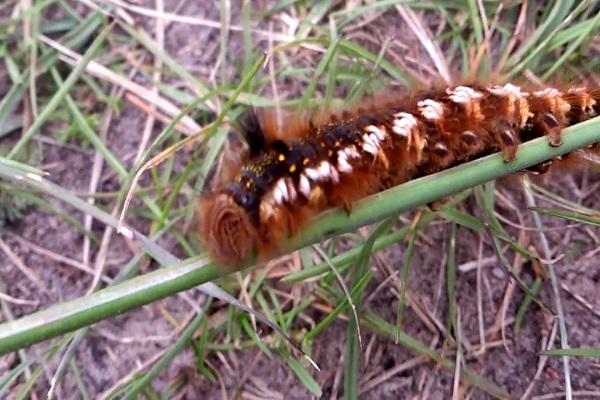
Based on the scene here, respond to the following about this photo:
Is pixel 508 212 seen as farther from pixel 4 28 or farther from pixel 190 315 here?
pixel 4 28

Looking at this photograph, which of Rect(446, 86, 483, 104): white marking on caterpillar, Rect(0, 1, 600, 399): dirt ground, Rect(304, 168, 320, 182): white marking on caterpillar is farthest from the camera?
Rect(0, 1, 600, 399): dirt ground

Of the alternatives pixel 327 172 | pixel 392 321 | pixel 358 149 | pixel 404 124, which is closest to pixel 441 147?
pixel 404 124

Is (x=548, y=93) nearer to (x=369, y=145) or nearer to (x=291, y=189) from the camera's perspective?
(x=369, y=145)

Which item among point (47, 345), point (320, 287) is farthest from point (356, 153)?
point (47, 345)

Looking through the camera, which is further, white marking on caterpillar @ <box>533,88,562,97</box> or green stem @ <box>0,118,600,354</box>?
white marking on caterpillar @ <box>533,88,562,97</box>

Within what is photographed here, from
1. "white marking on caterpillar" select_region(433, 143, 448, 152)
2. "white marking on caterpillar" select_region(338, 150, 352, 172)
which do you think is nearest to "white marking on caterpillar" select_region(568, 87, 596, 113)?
"white marking on caterpillar" select_region(433, 143, 448, 152)

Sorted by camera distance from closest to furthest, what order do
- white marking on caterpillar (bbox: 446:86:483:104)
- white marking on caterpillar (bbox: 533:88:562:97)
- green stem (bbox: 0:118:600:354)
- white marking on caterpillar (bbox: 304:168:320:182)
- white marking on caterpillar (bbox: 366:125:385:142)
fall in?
green stem (bbox: 0:118:600:354), white marking on caterpillar (bbox: 304:168:320:182), white marking on caterpillar (bbox: 366:125:385:142), white marking on caterpillar (bbox: 446:86:483:104), white marking on caterpillar (bbox: 533:88:562:97)

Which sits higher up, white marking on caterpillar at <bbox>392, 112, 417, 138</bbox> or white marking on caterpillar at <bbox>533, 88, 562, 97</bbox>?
white marking on caterpillar at <bbox>392, 112, 417, 138</bbox>

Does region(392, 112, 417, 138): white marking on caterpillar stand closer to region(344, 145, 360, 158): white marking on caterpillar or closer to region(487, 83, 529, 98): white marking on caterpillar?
region(344, 145, 360, 158): white marking on caterpillar

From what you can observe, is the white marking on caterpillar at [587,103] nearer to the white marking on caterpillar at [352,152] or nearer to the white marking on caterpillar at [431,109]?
the white marking on caterpillar at [431,109]
